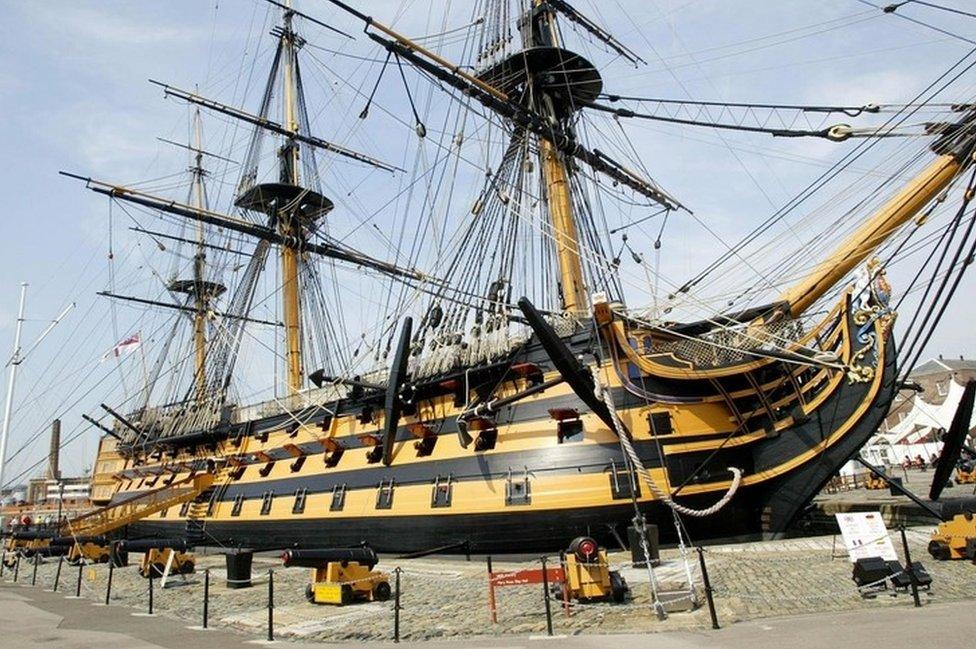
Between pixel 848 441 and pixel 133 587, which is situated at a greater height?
pixel 848 441

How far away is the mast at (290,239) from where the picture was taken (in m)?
29.5

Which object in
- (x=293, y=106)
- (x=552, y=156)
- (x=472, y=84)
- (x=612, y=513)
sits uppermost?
(x=293, y=106)

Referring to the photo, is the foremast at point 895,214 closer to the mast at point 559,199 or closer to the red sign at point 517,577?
the mast at point 559,199

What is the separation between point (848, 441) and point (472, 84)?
1287 centimetres

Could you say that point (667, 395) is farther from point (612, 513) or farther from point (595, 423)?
point (612, 513)

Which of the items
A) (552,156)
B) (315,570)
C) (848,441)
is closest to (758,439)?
(848,441)

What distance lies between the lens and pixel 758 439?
13172 millimetres

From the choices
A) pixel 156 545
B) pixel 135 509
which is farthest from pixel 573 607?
pixel 135 509

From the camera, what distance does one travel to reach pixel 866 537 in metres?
8.32

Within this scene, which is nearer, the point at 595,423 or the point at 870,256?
the point at 870,256

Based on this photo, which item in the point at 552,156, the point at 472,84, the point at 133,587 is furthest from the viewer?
the point at 552,156

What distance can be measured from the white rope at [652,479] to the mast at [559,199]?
14.5 ft

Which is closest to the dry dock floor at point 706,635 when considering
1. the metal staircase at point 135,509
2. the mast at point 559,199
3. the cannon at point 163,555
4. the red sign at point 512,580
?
the red sign at point 512,580

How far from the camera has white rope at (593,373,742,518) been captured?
10.9 metres
